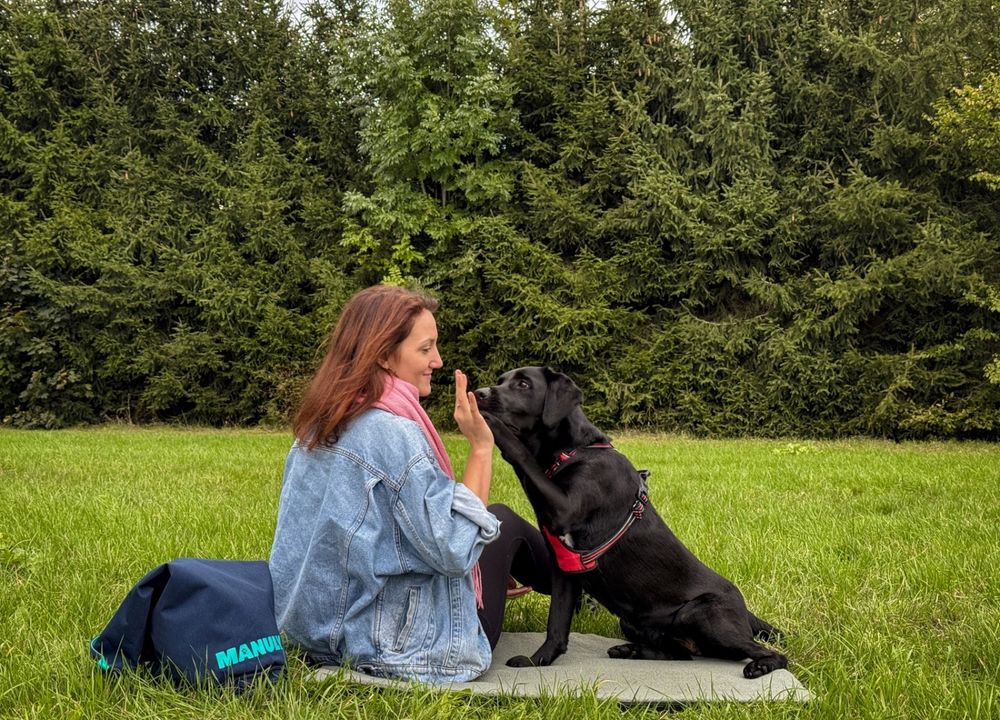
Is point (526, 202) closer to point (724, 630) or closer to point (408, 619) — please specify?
point (724, 630)

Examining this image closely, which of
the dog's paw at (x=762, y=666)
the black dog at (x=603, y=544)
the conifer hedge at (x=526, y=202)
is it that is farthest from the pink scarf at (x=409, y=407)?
the conifer hedge at (x=526, y=202)

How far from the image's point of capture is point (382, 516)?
8.64ft

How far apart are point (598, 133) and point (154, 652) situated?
480 inches

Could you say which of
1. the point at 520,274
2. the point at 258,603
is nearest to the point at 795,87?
the point at 520,274

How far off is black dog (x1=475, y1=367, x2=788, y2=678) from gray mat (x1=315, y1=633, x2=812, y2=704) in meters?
0.08

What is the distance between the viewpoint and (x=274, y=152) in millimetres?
14977

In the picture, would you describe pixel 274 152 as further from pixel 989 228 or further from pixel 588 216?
pixel 989 228

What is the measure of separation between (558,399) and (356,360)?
34.3 inches

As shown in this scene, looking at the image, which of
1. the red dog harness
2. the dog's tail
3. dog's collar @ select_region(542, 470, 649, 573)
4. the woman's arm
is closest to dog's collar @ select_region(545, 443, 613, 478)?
the red dog harness

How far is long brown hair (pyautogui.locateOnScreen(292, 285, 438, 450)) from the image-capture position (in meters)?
2.66

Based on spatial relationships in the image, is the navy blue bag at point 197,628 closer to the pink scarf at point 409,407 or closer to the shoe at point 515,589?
the pink scarf at point 409,407

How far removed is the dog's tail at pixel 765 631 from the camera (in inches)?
133

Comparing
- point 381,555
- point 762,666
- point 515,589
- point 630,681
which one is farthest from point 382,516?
point 762,666

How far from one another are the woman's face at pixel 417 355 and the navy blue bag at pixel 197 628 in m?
0.86
